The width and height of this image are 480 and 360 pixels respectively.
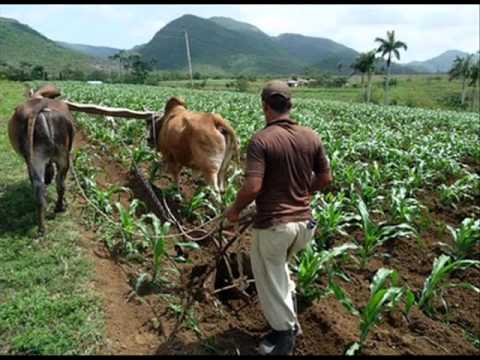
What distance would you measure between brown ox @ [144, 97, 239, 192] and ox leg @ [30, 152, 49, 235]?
194 centimetres

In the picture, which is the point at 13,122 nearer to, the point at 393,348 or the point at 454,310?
the point at 393,348

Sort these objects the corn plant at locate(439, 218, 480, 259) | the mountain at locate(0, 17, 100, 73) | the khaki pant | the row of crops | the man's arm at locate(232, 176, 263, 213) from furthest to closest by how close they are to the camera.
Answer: the mountain at locate(0, 17, 100, 73), the corn plant at locate(439, 218, 480, 259), the row of crops, the khaki pant, the man's arm at locate(232, 176, 263, 213)

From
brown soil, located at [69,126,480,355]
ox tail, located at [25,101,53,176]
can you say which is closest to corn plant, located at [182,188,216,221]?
brown soil, located at [69,126,480,355]

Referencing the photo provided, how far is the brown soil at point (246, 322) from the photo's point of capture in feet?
13.1

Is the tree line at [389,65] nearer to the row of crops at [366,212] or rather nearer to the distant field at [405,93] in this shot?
the distant field at [405,93]

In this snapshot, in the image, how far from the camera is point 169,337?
4078mm

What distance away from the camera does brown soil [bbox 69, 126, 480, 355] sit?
398cm

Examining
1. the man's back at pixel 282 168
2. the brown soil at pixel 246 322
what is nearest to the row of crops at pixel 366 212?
the brown soil at pixel 246 322

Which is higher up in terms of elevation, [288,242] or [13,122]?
[13,122]

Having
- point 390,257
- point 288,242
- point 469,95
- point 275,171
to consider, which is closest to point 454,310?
point 390,257

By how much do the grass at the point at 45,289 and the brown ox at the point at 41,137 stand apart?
0.41 m

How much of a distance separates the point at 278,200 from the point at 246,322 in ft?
4.85

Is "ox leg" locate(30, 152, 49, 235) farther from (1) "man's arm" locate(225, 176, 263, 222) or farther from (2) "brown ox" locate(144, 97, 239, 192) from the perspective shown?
(1) "man's arm" locate(225, 176, 263, 222)

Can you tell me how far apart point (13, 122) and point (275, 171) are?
4305mm
